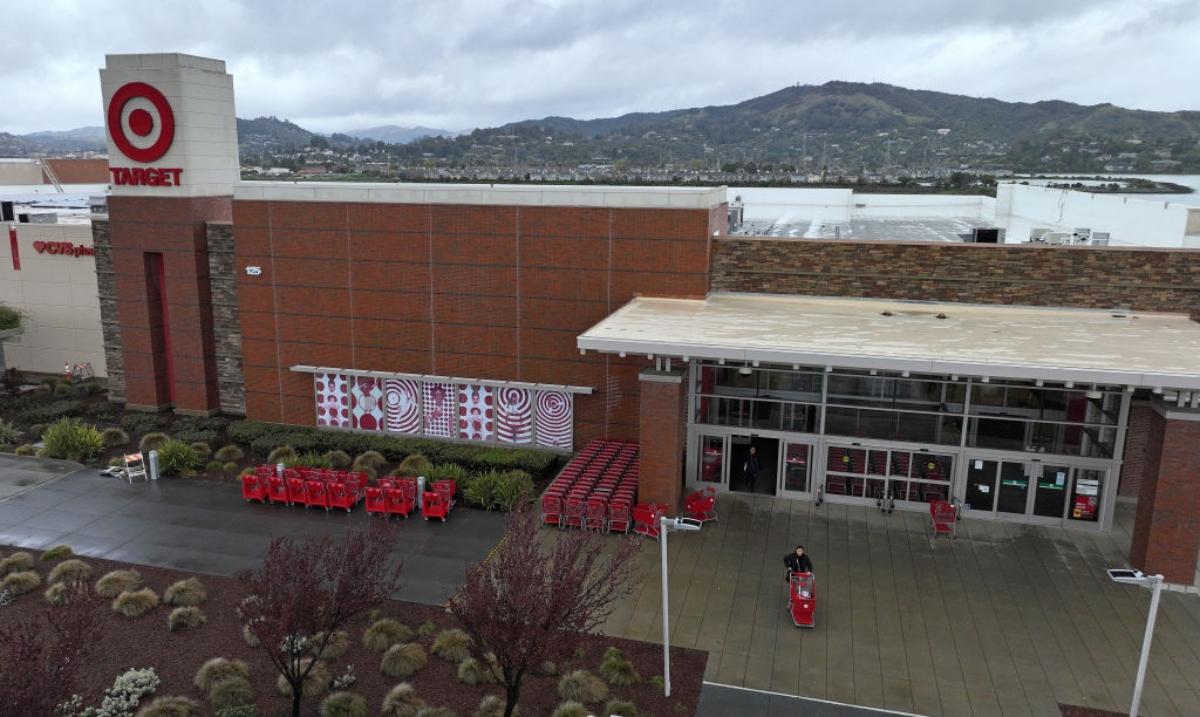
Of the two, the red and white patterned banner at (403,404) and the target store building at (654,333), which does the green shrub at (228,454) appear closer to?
the target store building at (654,333)

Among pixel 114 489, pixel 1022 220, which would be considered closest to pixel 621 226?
pixel 114 489

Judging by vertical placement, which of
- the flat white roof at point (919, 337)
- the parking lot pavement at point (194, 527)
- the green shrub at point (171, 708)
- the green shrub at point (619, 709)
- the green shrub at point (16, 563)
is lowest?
the parking lot pavement at point (194, 527)

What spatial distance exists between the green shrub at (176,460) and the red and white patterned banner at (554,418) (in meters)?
9.79

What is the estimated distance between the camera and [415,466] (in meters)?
23.0

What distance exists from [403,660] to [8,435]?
64.8ft

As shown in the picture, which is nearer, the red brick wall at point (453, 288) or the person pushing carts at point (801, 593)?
the person pushing carts at point (801, 593)

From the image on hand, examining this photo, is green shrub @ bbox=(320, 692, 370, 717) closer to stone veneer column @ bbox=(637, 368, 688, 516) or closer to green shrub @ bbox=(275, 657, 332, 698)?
green shrub @ bbox=(275, 657, 332, 698)

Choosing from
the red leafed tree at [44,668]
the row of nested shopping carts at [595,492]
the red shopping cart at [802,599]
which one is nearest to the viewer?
the red leafed tree at [44,668]

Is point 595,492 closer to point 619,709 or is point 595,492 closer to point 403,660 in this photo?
point 403,660

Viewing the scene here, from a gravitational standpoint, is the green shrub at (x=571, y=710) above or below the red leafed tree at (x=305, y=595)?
below

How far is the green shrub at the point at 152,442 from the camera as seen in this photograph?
80.9 feet

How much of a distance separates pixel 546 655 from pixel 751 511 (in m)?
10.9

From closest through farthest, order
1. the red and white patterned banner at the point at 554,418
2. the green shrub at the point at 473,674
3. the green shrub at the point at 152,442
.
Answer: the green shrub at the point at 473,674 < the red and white patterned banner at the point at 554,418 < the green shrub at the point at 152,442

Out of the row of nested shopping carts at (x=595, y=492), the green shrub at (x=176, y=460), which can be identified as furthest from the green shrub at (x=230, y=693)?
the green shrub at (x=176, y=460)
